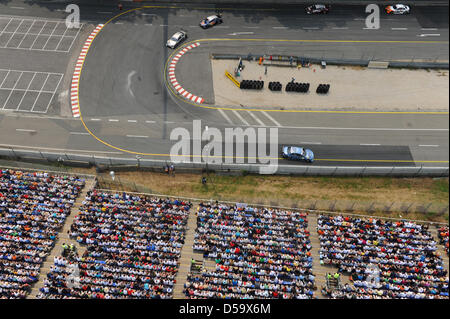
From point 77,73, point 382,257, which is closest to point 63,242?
point 77,73

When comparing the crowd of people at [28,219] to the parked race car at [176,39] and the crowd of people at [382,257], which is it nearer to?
the parked race car at [176,39]

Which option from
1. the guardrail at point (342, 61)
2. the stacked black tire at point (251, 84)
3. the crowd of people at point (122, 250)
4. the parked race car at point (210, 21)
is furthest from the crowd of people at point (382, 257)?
the parked race car at point (210, 21)

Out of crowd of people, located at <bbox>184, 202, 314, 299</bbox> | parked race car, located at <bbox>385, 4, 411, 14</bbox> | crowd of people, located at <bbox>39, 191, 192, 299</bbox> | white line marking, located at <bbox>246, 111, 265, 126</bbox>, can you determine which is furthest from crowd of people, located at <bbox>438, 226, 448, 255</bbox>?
parked race car, located at <bbox>385, 4, 411, 14</bbox>

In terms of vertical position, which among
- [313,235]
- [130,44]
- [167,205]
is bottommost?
[313,235]

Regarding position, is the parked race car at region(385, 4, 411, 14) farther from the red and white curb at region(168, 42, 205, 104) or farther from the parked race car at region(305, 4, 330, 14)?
the red and white curb at region(168, 42, 205, 104)

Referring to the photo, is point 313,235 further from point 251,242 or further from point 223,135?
point 223,135

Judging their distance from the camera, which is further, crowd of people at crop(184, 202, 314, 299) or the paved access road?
the paved access road
